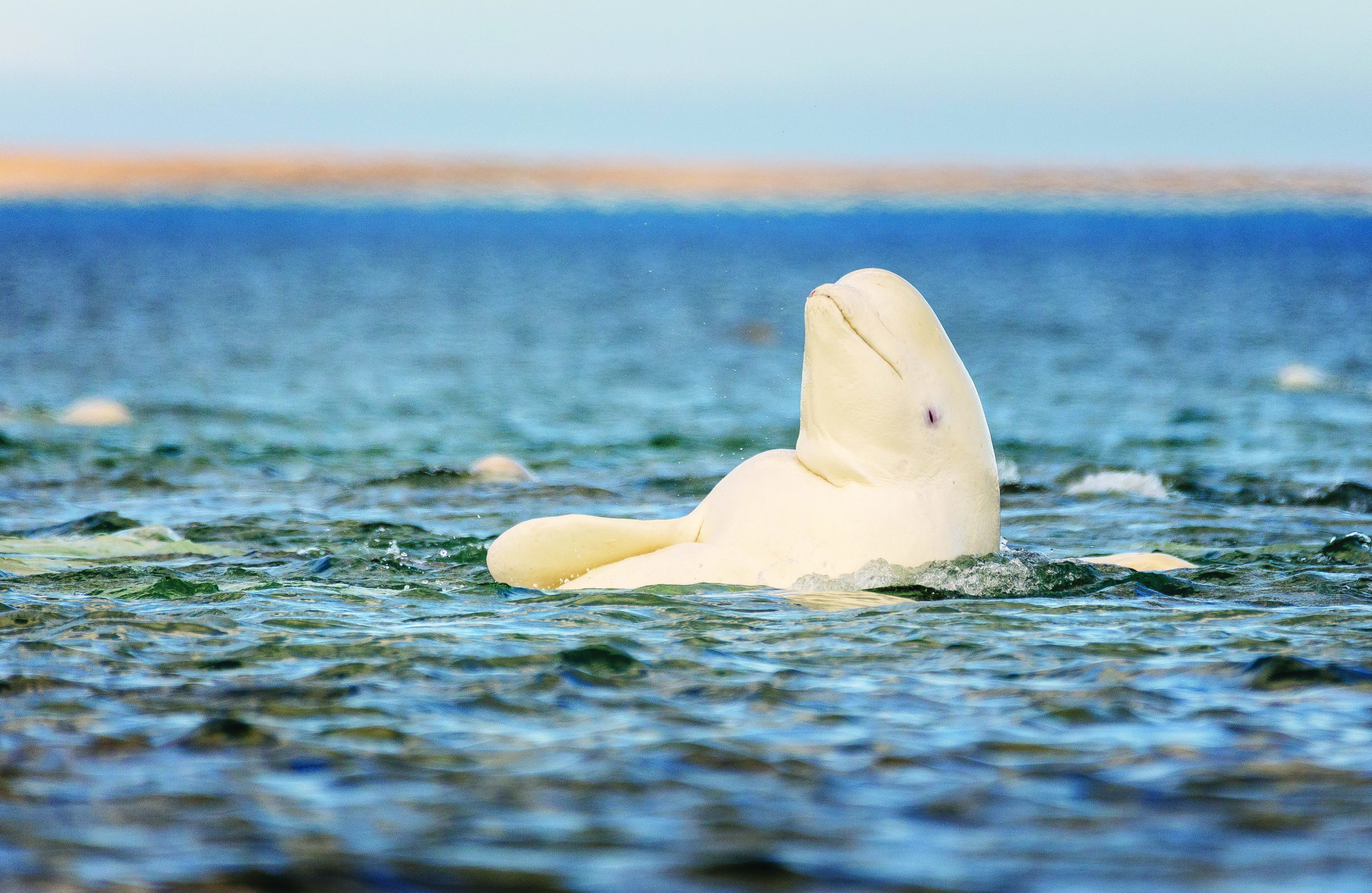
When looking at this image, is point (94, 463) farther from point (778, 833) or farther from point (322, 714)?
point (778, 833)

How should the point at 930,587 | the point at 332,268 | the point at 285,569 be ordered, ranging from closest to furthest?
1. the point at 930,587
2. the point at 285,569
3. the point at 332,268

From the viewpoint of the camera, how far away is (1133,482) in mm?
15211

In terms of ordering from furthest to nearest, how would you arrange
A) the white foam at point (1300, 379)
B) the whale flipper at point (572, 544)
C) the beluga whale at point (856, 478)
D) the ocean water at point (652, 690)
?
the white foam at point (1300, 379)
the whale flipper at point (572, 544)
the beluga whale at point (856, 478)
the ocean water at point (652, 690)

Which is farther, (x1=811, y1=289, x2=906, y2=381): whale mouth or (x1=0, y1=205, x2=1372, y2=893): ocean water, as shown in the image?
(x1=811, y1=289, x2=906, y2=381): whale mouth

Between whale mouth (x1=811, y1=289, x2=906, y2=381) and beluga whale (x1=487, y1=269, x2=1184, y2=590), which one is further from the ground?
whale mouth (x1=811, y1=289, x2=906, y2=381)

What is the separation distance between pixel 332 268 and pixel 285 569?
8869 centimetres

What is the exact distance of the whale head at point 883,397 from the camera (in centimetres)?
847

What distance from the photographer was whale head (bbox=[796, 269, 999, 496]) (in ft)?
27.8

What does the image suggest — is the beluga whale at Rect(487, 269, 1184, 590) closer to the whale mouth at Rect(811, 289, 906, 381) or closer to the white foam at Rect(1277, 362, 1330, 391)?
the whale mouth at Rect(811, 289, 906, 381)

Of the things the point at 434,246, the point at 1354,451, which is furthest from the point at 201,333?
the point at 434,246

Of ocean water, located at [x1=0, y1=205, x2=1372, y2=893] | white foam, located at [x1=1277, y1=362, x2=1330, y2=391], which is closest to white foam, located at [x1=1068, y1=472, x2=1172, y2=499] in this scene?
ocean water, located at [x1=0, y1=205, x2=1372, y2=893]

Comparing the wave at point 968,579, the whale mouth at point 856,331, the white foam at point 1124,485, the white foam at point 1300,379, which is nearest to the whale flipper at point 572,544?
the wave at point 968,579

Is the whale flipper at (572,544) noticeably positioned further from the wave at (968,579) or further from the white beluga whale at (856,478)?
the wave at (968,579)

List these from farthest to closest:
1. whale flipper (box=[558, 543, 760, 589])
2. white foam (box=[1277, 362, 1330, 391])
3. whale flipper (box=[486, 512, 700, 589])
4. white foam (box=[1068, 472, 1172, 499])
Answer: white foam (box=[1277, 362, 1330, 391]) → white foam (box=[1068, 472, 1172, 499]) → whale flipper (box=[486, 512, 700, 589]) → whale flipper (box=[558, 543, 760, 589])
